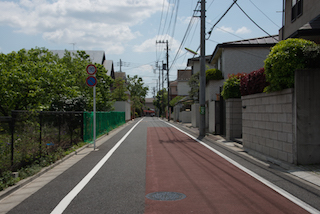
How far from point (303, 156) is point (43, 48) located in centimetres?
2055

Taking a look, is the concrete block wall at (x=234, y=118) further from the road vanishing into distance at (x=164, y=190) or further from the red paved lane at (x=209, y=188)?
the red paved lane at (x=209, y=188)

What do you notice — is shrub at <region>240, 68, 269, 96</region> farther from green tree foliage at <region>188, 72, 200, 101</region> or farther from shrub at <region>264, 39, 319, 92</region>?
green tree foliage at <region>188, 72, 200, 101</region>

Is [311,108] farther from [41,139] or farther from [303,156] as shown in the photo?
[41,139]

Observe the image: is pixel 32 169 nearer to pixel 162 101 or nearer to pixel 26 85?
pixel 26 85

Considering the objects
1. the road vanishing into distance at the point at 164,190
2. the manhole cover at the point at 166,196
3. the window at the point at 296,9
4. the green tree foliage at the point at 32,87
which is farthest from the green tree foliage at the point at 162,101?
the manhole cover at the point at 166,196

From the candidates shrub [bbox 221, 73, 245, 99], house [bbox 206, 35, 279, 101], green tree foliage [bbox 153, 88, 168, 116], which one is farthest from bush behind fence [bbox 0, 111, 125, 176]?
green tree foliage [bbox 153, 88, 168, 116]

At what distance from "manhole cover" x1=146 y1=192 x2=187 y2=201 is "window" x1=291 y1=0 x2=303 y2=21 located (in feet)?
46.9

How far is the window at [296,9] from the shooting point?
15766 millimetres

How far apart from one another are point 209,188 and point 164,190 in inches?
38.7

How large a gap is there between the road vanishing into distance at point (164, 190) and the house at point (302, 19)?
256 inches

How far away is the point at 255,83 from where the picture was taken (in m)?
11.0

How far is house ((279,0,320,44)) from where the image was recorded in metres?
11.9

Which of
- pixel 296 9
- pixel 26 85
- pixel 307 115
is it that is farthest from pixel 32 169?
pixel 296 9

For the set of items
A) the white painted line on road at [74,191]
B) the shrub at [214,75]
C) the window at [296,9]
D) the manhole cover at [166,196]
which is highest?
the window at [296,9]
